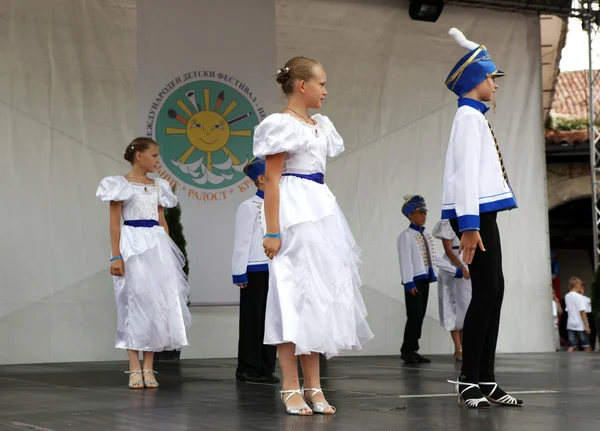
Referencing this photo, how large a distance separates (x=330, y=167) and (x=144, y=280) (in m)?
5.26

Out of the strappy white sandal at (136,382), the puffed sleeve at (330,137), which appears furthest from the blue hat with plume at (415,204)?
the puffed sleeve at (330,137)

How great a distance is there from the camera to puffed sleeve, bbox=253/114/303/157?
4.33 m

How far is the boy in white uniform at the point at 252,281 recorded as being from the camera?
270 inches

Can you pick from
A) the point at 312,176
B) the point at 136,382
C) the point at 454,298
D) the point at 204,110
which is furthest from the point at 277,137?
the point at 204,110

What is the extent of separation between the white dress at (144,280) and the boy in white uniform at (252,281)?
64cm

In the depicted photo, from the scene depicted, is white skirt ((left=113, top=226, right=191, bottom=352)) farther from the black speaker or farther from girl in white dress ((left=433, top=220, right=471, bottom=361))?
the black speaker

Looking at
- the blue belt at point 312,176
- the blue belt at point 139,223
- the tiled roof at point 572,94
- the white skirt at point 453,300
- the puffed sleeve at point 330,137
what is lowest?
the white skirt at point 453,300

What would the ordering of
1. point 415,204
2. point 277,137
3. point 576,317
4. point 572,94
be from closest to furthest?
point 277,137 < point 415,204 < point 576,317 < point 572,94

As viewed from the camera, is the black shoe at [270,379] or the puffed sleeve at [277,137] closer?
the puffed sleeve at [277,137]

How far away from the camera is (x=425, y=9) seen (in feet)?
38.6

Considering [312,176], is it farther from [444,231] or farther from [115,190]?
[444,231]

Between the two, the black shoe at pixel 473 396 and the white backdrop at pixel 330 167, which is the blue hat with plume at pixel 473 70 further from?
the white backdrop at pixel 330 167

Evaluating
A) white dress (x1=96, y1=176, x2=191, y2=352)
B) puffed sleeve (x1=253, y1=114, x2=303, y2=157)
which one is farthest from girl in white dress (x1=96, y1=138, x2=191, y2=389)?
puffed sleeve (x1=253, y1=114, x2=303, y2=157)

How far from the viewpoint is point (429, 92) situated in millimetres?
12023
